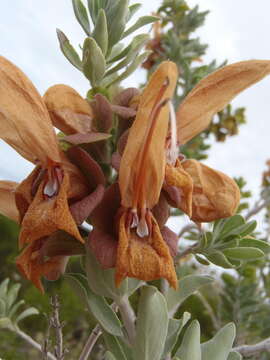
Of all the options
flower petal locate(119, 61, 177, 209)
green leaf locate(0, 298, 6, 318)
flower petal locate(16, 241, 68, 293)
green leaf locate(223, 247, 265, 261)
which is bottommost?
green leaf locate(0, 298, 6, 318)

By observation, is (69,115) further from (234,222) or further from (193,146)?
(193,146)

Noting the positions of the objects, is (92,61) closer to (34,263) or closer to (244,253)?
(34,263)

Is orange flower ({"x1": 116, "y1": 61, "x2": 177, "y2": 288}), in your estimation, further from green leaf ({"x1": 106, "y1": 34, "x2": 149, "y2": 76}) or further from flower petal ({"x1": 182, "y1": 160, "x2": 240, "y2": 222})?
green leaf ({"x1": 106, "y1": 34, "x2": 149, "y2": 76})

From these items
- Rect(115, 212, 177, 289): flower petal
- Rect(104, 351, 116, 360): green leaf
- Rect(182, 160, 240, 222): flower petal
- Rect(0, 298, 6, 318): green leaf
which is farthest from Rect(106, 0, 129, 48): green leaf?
Rect(0, 298, 6, 318): green leaf

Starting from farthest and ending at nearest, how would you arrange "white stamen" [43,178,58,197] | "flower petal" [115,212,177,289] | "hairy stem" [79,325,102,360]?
"hairy stem" [79,325,102,360] < "white stamen" [43,178,58,197] < "flower petal" [115,212,177,289]

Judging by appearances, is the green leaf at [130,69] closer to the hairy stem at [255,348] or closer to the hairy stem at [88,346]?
the hairy stem at [88,346]

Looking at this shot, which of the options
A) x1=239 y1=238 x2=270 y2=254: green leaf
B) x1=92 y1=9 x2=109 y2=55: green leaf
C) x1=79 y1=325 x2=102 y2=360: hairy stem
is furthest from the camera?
→ x1=79 y1=325 x2=102 y2=360: hairy stem

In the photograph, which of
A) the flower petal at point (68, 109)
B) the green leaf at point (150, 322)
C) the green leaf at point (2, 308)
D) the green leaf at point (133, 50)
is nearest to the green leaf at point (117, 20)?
the green leaf at point (133, 50)
